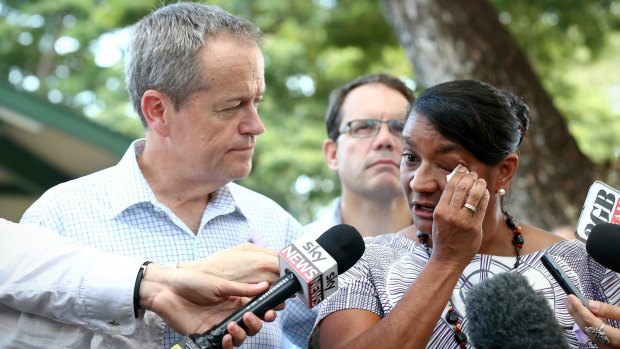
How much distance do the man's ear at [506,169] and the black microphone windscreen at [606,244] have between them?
523 millimetres

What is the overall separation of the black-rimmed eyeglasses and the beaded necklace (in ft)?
5.11

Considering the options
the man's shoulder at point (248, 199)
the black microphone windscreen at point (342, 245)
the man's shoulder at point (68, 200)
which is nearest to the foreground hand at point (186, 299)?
the black microphone windscreen at point (342, 245)

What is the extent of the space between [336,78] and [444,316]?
9748 mm

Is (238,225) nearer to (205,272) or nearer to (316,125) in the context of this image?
(205,272)

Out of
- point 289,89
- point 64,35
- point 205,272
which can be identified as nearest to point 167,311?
point 205,272

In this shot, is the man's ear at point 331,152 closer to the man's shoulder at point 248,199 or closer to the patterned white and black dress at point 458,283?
the man's shoulder at point 248,199

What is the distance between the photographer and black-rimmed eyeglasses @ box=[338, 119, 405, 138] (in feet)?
16.4

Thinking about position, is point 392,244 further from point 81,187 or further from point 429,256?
point 81,187

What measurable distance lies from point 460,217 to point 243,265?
0.71 m

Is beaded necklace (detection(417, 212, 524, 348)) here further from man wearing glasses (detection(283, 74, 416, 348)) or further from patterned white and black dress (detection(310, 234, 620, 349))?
man wearing glasses (detection(283, 74, 416, 348))

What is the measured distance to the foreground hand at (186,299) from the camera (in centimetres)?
277

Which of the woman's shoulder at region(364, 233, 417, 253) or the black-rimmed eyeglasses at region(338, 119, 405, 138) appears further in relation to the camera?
the black-rimmed eyeglasses at region(338, 119, 405, 138)

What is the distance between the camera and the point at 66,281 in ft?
9.41

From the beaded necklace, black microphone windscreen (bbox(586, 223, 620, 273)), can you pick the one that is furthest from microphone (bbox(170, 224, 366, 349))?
black microphone windscreen (bbox(586, 223, 620, 273))
